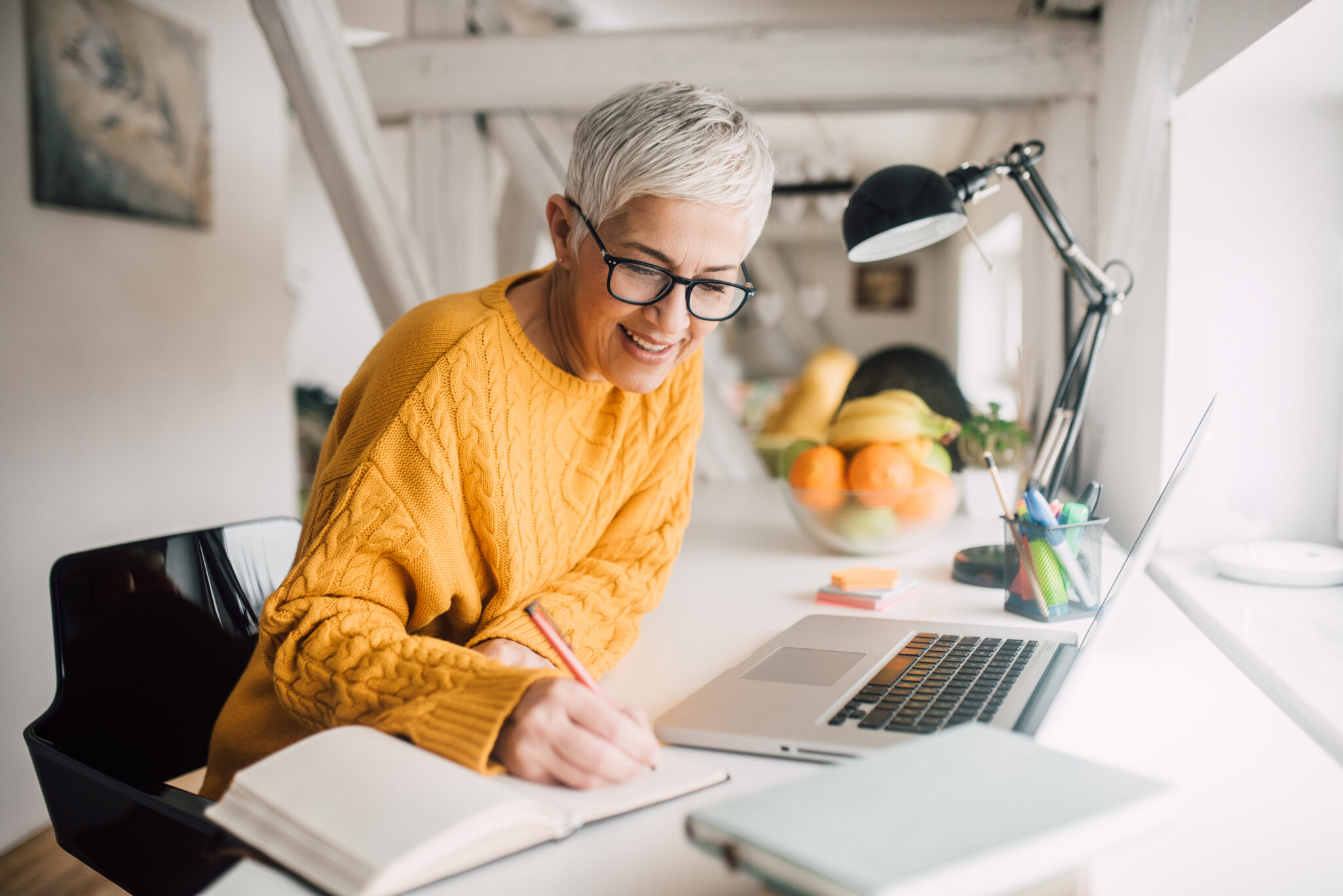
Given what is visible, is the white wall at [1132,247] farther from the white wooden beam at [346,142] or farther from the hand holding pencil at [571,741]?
the white wooden beam at [346,142]

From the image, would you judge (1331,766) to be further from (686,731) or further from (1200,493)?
(1200,493)

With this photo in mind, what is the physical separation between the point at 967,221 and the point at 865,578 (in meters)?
0.54

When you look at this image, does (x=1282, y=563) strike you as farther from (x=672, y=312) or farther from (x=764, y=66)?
(x=764, y=66)

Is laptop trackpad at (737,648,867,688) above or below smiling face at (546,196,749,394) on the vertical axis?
below

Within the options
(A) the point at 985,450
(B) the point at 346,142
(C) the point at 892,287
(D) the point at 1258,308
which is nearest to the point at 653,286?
(A) the point at 985,450

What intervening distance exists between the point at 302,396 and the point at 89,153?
86.5 inches

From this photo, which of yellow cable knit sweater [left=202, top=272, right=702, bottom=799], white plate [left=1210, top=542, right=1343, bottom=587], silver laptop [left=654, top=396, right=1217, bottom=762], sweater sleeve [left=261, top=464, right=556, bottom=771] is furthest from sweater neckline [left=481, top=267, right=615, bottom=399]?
white plate [left=1210, top=542, right=1343, bottom=587]

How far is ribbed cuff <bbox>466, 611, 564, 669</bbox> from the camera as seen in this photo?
3.18 ft

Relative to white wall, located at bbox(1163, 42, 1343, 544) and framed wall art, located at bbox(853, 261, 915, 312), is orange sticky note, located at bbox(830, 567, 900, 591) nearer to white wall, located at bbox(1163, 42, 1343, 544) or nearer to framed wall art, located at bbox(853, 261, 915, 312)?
white wall, located at bbox(1163, 42, 1343, 544)

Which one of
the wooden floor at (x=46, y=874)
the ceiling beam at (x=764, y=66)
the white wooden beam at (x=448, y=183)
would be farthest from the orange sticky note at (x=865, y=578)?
the wooden floor at (x=46, y=874)

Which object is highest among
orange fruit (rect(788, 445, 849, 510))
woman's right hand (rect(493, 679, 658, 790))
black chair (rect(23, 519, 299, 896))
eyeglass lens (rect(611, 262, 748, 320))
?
eyeglass lens (rect(611, 262, 748, 320))

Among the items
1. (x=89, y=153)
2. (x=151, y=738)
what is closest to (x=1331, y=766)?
(x=151, y=738)

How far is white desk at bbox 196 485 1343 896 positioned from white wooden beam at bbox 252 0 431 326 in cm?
124

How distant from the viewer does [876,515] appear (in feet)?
4.69
